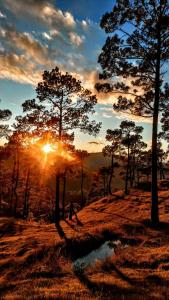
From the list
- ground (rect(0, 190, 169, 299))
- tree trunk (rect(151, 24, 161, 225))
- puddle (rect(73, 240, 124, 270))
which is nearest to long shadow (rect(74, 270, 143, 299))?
A: ground (rect(0, 190, 169, 299))

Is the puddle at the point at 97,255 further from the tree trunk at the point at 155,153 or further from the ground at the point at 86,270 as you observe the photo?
the tree trunk at the point at 155,153

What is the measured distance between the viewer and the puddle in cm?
1144

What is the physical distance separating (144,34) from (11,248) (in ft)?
50.1

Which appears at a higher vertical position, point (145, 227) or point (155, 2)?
point (155, 2)

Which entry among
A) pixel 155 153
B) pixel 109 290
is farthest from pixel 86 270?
pixel 155 153

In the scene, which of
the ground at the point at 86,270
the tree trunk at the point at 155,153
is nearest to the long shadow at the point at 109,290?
the ground at the point at 86,270

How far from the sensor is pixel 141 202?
1422 inches

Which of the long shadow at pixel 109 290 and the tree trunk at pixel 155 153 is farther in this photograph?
the tree trunk at pixel 155 153

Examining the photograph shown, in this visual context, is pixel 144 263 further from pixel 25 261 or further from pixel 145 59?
pixel 145 59

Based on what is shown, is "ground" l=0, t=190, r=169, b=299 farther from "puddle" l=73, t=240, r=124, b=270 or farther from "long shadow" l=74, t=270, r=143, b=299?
"puddle" l=73, t=240, r=124, b=270

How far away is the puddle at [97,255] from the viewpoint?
37.5 ft

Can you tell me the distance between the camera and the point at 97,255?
13.1 meters

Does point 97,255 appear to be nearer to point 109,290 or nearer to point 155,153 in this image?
point 109,290

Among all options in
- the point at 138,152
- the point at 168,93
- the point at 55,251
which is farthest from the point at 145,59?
the point at 138,152
